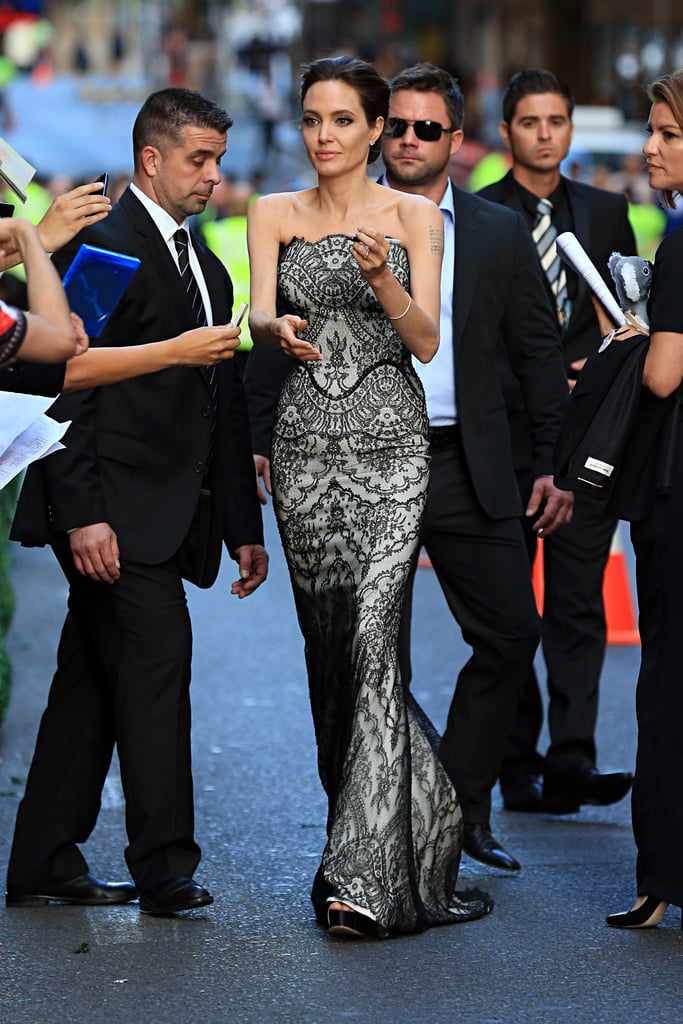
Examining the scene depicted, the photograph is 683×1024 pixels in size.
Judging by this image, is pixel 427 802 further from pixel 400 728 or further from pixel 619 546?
pixel 619 546

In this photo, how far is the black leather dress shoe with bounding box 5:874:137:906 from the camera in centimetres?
573

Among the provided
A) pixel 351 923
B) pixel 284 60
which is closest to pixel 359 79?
pixel 351 923

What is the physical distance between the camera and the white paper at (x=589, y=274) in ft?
19.7

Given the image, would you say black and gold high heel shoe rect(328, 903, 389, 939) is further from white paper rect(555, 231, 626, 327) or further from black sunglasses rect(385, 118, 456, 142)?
black sunglasses rect(385, 118, 456, 142)

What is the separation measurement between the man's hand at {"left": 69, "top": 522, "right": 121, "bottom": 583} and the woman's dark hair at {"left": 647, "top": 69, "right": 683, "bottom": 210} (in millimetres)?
1769

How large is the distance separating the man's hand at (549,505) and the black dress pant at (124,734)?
129 centimetres

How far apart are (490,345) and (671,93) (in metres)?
1.06

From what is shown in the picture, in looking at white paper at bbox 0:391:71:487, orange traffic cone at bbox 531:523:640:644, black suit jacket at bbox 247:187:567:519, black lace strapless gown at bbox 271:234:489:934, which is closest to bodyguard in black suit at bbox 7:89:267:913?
black lace strapless gown at bbox 271:234:489:934

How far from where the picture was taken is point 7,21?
111 feet

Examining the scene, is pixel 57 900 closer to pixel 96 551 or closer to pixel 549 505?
pixel 96 551

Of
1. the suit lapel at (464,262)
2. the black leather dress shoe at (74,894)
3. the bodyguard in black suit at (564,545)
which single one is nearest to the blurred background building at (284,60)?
the suit lapel at (464,262)

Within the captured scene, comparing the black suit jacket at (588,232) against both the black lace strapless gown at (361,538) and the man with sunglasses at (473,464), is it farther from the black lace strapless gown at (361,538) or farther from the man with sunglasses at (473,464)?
the black lace strapless gown at (361,538)

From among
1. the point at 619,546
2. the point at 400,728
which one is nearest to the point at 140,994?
the point at 400,728

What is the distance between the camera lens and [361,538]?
18.1 feet
